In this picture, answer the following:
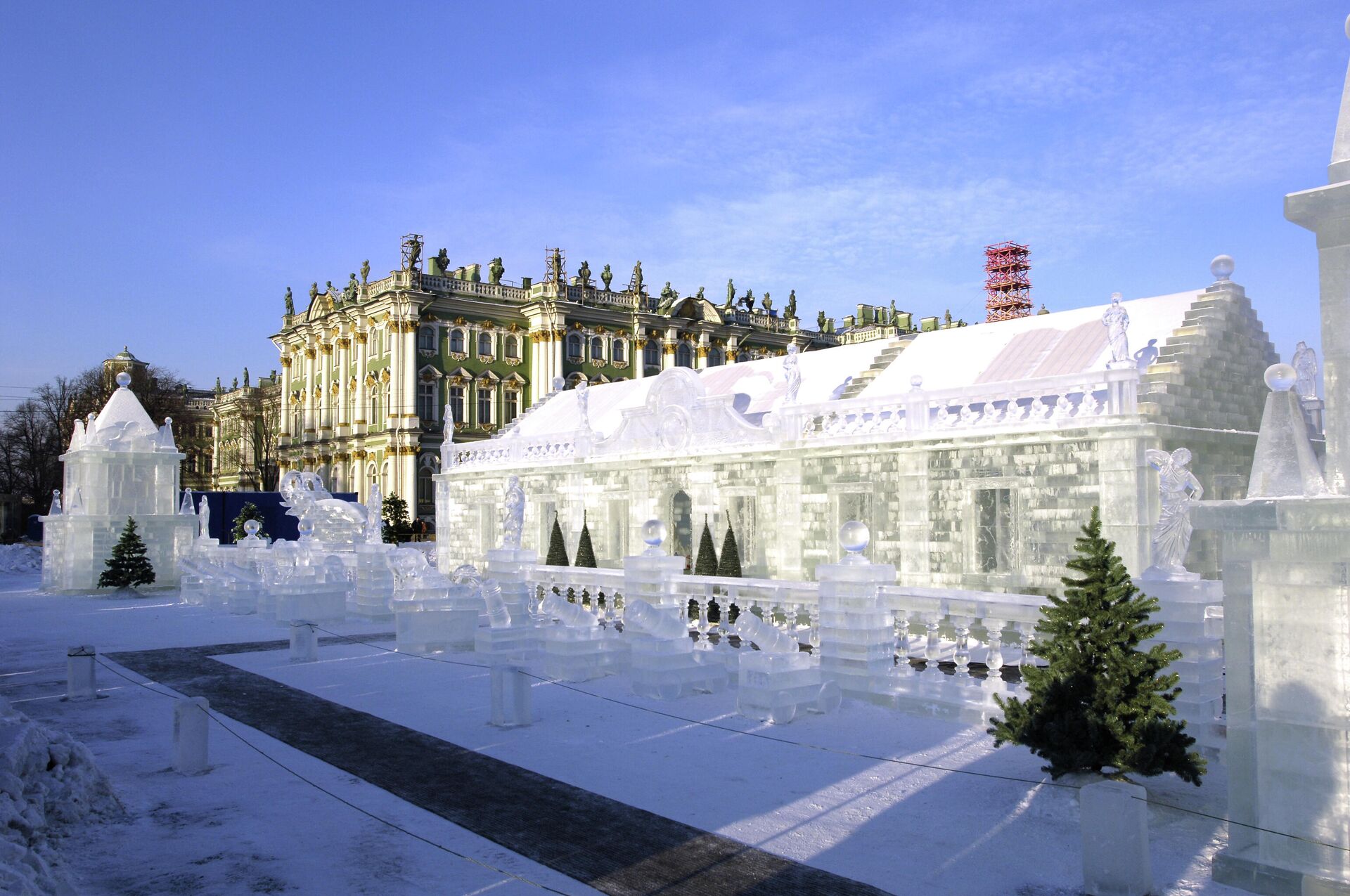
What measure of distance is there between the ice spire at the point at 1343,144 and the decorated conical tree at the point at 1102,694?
2.86m

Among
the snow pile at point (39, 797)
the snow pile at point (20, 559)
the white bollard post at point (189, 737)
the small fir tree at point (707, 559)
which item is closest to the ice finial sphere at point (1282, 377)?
the snow pile at point (39, 797)

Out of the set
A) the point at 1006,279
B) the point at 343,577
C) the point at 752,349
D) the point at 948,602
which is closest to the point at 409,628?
the point at 343,577

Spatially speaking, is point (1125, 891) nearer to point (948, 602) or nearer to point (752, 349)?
point (948, 602)

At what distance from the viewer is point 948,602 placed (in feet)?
37.3

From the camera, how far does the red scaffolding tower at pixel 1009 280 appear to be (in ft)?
325

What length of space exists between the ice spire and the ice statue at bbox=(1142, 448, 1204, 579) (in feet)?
12.0

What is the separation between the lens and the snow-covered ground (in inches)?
254

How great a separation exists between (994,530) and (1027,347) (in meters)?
4.82

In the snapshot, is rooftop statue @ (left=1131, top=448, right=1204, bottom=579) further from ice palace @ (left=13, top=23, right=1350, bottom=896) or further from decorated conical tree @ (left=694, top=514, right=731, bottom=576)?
decorated conical tree @ (left=694, top=514, right=731, bottom=576)

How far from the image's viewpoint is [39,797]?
282 inches

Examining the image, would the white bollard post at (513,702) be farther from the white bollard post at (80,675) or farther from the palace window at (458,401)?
the palace window at (458,401)

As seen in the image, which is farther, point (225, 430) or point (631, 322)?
point (225, 430)

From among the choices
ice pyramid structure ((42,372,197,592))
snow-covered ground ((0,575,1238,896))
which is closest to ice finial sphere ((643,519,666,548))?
snow-covered ground ((0,575,1238,896))

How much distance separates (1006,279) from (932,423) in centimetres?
8759
